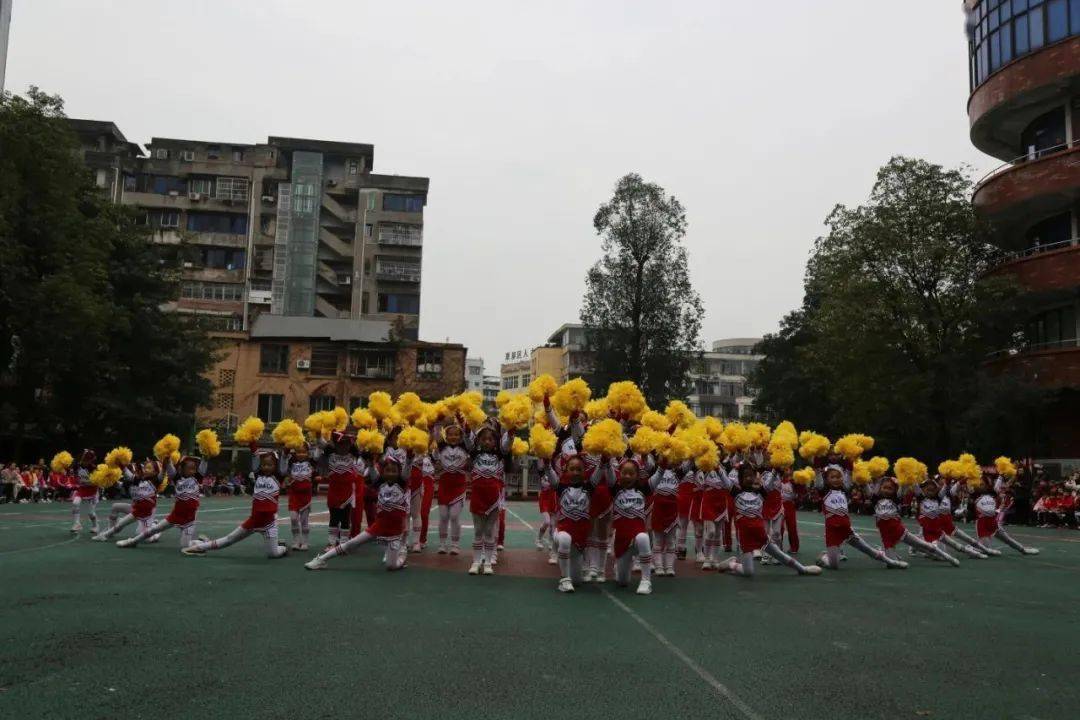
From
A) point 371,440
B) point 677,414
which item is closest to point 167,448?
point 371,440

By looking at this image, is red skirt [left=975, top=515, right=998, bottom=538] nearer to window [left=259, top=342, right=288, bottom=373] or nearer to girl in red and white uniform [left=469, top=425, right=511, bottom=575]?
girl in red and white uniform [left=469, top=425, right=511, bottom=575]

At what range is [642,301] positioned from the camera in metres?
41.6

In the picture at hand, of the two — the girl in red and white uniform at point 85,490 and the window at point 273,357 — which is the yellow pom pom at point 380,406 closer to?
the girl in red and white uniform at point 85,490

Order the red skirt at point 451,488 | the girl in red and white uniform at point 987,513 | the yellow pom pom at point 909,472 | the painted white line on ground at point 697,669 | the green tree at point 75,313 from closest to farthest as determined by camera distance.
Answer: the painted white line on ground at point 697,669 → the red skirt at point 451,488 → the yellow pom pom at point 909,472 → the girl in red and white uniform at point 987,513 → the green tree at point 75,313

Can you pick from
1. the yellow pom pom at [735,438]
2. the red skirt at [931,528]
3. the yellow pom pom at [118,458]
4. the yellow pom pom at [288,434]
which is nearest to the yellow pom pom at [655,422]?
the yellow pom pom at [735,438]

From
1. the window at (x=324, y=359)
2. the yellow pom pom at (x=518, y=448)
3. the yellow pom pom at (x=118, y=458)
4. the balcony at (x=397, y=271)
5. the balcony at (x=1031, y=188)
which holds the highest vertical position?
the balcony at (x=397, y=271)

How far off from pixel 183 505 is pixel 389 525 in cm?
361

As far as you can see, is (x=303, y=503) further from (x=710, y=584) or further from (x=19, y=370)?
(x=19, y=370)

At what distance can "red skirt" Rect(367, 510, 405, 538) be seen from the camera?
1059 centimetres

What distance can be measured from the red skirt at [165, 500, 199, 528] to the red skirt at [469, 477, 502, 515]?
4343 millimetres

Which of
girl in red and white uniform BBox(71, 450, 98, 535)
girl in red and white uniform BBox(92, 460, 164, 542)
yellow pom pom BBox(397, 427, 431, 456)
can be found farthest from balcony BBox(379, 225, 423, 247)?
yellow pom pom BBox(397, 427, 431, 456)

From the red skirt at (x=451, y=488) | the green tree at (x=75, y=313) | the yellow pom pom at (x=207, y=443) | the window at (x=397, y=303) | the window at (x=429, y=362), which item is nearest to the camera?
the red skirt at (x=451, y=488)

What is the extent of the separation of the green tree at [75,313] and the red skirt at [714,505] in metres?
23.5

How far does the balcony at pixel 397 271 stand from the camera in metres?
59.2
